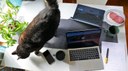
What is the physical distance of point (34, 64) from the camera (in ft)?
4.26

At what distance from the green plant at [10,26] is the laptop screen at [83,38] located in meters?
0.32

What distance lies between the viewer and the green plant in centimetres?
131

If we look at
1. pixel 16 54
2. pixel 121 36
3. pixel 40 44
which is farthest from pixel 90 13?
pixel 16 54

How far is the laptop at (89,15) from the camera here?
1440 mm

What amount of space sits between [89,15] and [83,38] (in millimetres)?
227

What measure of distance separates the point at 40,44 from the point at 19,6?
445mm

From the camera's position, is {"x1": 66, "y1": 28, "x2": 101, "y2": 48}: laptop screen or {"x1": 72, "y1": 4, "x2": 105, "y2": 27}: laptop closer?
{"x1": 66, "y1": 28, "x2": 101, "y2": 48}: laptop screen

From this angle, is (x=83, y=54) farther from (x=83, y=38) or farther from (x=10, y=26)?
(x=10, y=26)

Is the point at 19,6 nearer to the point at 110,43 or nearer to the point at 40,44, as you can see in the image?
the point at 40,44

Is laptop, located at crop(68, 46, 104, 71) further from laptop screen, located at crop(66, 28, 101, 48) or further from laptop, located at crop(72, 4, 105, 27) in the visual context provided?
laptop, located at crop(72, 4, 105, 27)

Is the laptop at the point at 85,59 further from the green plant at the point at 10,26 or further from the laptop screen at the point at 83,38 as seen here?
the green plant at the point at 10,26

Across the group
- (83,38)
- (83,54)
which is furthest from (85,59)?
(83,38)

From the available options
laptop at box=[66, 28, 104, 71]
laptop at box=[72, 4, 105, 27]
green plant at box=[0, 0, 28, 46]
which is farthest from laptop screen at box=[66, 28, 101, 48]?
green plant at box=[0, 0, 28, 46]

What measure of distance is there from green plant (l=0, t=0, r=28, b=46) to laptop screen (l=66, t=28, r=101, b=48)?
316 millimetres
